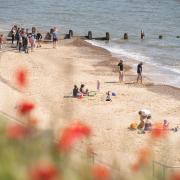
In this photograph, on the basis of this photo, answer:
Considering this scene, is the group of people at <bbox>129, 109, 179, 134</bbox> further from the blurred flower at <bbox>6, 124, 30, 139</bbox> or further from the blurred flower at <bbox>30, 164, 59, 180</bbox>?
the blurred flower at <bbox>30, 164, 59, 180</bbox>

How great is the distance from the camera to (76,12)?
182 feet

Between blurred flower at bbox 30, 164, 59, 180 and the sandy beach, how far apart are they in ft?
28.1

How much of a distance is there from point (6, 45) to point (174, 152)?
65.0ft

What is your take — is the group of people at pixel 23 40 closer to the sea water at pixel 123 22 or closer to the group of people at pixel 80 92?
the sea water at pixel 123 22

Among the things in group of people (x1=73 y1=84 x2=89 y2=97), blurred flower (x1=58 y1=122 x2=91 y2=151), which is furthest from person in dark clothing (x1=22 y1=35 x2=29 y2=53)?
blurred flower (x1=58 y1=122 x2=91 y2=151)

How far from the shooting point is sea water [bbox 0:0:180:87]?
112 ft

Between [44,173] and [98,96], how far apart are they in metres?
19.2

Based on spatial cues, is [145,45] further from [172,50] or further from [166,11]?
[166,11]

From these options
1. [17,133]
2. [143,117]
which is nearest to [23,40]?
[143,117]

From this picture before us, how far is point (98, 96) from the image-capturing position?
22.5 metres

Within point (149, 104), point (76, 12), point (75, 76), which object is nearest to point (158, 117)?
point (149, 104)

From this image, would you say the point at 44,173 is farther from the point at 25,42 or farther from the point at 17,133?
the point at 25,42

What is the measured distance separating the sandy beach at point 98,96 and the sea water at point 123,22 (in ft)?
6.76

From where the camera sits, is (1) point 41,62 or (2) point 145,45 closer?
(1) point 41,62
